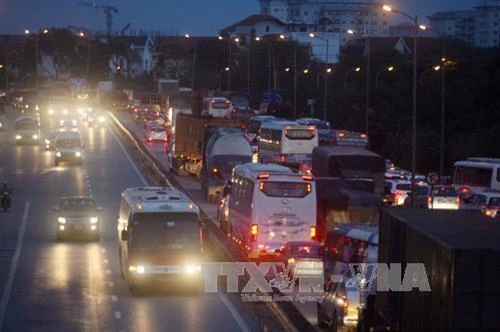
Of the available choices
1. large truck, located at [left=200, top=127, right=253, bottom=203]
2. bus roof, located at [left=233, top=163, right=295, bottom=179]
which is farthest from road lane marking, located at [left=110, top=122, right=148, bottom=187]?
bus roof, located at [left=233, top=163, right=295, bottom=179]

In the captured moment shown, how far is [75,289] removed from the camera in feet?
90.8

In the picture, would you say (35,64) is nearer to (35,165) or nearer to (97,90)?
(97,90)

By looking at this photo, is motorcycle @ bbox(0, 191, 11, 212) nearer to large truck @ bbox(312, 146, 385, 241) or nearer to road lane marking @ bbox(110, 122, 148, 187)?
road lane marking @ bbox(110, 122, 148, 187)

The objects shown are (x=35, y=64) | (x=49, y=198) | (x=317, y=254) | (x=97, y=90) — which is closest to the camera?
(x=317, y=254)

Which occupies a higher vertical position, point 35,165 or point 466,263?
point 466,263

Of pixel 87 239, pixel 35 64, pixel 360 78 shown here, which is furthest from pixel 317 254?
pixel 35 64

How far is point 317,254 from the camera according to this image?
27.9 metres

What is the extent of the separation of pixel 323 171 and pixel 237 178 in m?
8.96

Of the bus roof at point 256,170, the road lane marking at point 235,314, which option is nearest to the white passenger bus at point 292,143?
the bus roof at point 256,170

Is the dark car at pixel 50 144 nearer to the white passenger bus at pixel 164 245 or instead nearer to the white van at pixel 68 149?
the white van at pixel 68 149

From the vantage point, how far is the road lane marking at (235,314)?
76.9 ft

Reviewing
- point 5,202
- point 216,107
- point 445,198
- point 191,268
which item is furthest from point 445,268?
point 216,107

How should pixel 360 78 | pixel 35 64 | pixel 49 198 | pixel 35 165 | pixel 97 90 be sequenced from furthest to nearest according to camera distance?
pixel 35 64 → pixel 97 90 → pixel 360 78 → pixel 35 165 → pixel 49 198

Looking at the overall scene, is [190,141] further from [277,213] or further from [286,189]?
[277,213]
